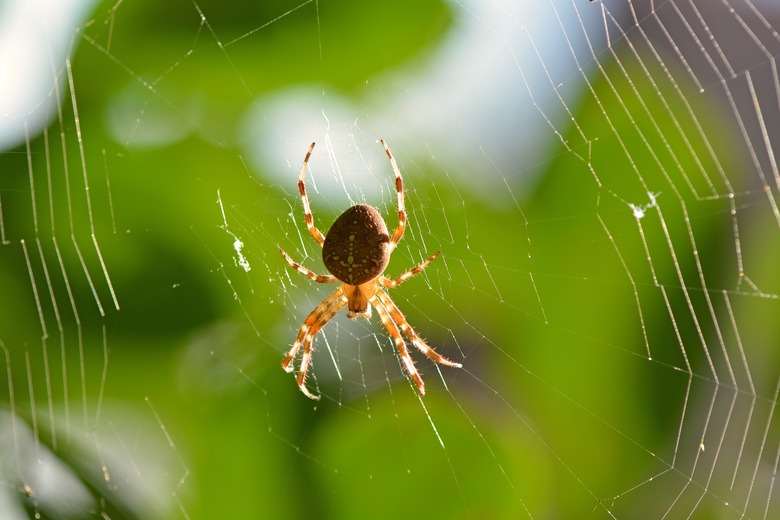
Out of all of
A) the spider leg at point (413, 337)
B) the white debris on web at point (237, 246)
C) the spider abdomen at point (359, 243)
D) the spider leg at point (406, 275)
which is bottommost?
the spider leg at point (413, 337)

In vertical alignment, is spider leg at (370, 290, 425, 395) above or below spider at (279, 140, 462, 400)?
below

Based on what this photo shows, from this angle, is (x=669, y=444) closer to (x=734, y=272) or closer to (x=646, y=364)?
(x=646, y=364)

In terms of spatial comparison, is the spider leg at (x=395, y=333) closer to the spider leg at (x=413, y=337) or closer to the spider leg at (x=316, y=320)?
the spider leg at (x=413, y=337)

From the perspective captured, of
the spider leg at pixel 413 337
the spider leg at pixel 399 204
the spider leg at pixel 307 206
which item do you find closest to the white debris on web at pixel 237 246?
the spider leg at pixel 307 206

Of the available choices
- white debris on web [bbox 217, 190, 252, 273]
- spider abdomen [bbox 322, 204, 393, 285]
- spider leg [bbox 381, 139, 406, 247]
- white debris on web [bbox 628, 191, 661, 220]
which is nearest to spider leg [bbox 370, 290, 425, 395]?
spider abdomen [bbox 322, 204, 393, 285]

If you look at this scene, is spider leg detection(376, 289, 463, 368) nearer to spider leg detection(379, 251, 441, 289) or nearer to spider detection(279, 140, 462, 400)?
spider detection(279, 140, 462, 400)

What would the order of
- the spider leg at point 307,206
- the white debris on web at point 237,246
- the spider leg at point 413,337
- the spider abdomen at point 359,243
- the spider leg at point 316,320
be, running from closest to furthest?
1. the white debris on web at point 237,246
2. the spider abdomen at point 359,243
3. the spider leg at point 307,206
4. the spider leg at point 413,337
5. the spider leg at point 316,320

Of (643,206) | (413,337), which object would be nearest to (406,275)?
(413,337)

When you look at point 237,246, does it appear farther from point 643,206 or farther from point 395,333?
point 643,206
